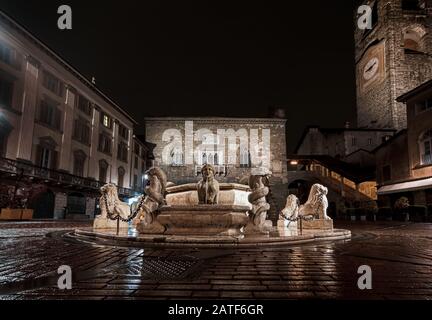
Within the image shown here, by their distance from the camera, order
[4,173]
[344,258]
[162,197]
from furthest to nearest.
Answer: [4,173] < [162,197] < [344,258]

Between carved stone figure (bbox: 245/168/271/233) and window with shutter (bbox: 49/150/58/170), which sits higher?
window with shutter (bbox: 49/150/58/170)

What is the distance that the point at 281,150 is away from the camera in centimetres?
4669

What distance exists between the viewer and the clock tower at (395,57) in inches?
1774

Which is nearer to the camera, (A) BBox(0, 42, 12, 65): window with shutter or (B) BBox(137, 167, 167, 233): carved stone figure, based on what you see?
(B) BBox(137, 167, 167, 233): carved stone figure

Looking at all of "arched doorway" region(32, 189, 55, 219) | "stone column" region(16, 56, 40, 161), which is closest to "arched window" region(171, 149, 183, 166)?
→ "arched doorway" region(32, 189, 55, 219)

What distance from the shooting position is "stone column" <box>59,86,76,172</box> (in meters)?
28.1

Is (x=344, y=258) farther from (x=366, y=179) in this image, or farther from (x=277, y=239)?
(x=366, y=179)

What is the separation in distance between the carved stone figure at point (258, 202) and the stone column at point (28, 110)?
20.8 meters

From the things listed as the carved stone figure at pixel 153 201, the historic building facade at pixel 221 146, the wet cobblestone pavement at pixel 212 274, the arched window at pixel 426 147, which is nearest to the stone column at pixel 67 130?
the historic building facade at pixel 221 146

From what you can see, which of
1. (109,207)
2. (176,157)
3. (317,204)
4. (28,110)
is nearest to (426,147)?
(317,204)

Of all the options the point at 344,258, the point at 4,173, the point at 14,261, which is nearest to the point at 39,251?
the point at 14,261

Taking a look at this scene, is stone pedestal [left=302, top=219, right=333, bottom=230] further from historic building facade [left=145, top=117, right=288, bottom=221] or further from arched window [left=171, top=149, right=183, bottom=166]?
arched window [left=171, top=149, right=183, bottom=166]

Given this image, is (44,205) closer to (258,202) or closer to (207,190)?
(207,190)
